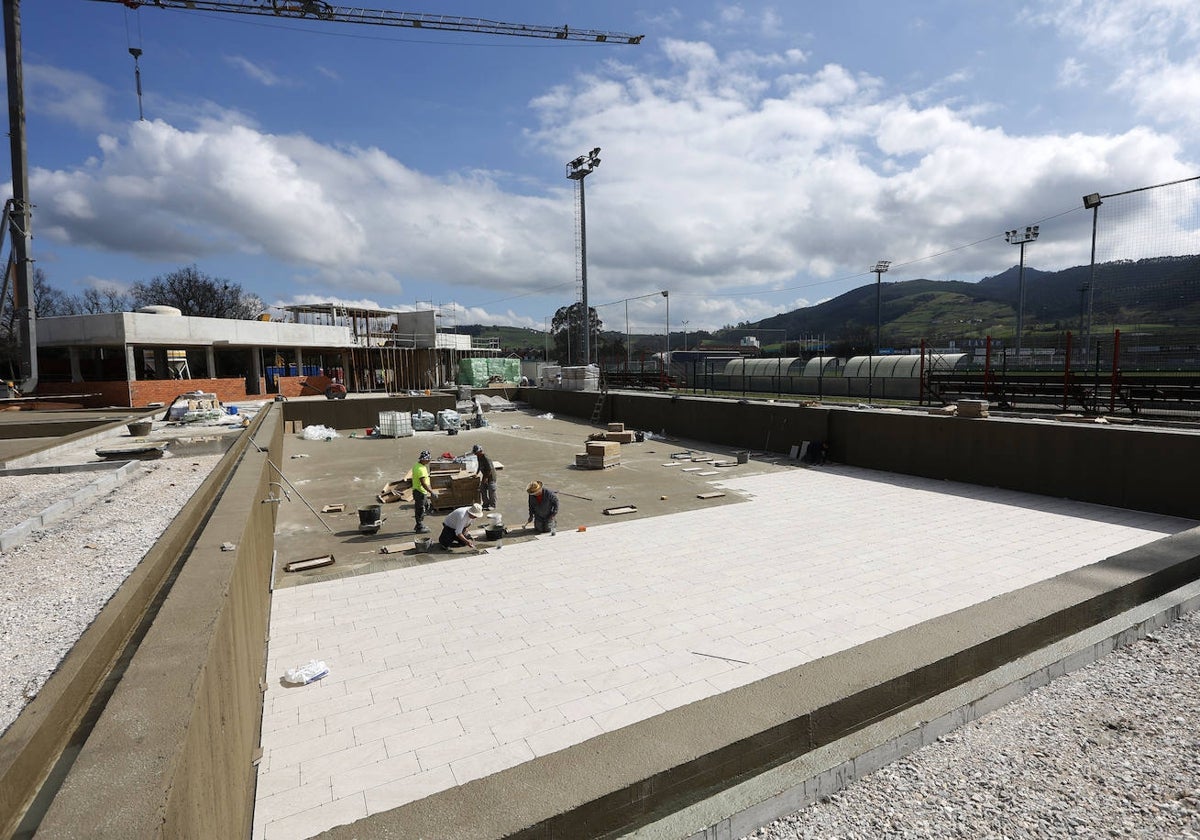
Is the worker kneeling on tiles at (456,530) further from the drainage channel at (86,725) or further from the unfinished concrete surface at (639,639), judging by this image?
the drainage channel at (86,725)

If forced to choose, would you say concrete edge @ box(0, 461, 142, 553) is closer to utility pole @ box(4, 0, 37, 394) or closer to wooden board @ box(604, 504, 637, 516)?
Answer: wooden board @ box(604, 504, 637, 516)

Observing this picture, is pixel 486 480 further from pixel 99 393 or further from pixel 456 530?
pixel 99 393

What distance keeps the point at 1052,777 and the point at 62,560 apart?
9.97 metres

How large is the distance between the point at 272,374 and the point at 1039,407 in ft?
138

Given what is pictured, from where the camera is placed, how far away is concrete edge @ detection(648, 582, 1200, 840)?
3.21m

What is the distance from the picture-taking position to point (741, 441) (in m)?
20.4

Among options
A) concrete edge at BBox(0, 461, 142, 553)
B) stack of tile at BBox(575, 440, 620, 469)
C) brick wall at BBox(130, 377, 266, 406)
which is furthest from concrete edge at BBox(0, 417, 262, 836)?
brick wall at BBox(130, 377, 266, 406)

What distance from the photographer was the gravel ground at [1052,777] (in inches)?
128

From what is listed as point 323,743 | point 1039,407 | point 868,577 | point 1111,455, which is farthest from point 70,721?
point 1039,407

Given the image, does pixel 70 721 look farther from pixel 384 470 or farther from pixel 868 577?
pixel 384 470

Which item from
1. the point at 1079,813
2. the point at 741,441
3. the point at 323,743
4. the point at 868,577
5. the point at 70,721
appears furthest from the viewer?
the point at 741,441

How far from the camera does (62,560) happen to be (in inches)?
289

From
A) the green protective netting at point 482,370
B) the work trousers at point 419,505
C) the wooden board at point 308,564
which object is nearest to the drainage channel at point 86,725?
the wooden board at point 308,564

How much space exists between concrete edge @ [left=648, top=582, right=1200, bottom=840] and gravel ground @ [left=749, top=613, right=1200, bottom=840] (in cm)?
6
